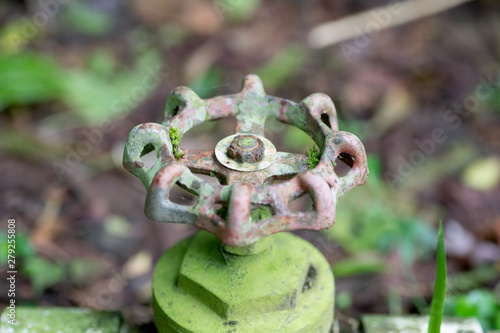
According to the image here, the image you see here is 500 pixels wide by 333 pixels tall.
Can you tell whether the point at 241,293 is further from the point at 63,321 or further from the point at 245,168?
the point at 63,321

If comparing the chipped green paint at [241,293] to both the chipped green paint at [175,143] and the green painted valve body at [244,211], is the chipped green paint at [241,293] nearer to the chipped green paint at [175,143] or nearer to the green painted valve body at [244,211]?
the green painted valve body at [244,211]

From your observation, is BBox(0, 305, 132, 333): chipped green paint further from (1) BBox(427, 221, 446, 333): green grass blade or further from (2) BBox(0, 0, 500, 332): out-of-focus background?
(1) BBox(427, 221, 446, 333): green grass blade

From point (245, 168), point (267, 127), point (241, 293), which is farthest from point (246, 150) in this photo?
point (267, 127)

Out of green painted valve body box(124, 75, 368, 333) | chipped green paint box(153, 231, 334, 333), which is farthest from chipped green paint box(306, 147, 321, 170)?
chipped green paint box(153, 231, 334, 333)

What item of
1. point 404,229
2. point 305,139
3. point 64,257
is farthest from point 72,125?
point 404,229

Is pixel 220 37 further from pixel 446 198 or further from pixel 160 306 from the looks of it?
pixel 160 306

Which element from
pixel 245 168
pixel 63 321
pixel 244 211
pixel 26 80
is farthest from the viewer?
pixel 26 80

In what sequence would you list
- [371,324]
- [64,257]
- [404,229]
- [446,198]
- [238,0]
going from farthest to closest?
[238,0] → [446,198] → [404,229] → [64,257] → [371,324]
